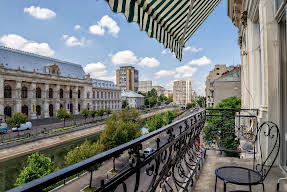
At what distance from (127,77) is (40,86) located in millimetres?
79248

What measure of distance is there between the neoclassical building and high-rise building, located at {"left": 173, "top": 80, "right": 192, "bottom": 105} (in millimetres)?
104502

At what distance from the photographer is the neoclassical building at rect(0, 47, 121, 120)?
132 feet

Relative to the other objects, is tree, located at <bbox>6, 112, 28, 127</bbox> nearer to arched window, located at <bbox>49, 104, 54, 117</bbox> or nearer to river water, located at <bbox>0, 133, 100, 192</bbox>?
Answer: river water, located at <bbox>0, 133, 100, 192</bbox>

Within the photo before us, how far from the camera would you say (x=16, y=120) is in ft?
93.0

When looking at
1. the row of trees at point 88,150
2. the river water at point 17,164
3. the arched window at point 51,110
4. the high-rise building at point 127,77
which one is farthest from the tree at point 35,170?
the high-rise building at point 127,77

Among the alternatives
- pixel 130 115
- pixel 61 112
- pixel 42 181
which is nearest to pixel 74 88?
pixel 61 112

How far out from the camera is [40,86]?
154ft

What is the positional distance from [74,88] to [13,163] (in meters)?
38.4

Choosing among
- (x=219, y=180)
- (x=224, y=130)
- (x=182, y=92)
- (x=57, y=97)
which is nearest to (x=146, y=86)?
(x=182, y=92)

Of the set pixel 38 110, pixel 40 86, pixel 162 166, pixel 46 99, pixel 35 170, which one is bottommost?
pixel 35 170

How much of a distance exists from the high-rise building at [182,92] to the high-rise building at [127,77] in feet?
160

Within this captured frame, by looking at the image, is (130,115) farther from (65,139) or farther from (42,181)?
(42,181)

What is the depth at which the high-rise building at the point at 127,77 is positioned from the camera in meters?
124

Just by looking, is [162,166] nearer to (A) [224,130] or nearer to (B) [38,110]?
(A) [224,130]
